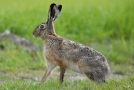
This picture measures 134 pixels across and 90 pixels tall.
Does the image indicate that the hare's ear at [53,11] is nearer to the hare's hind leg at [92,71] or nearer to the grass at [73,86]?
the hare's hind leg at [92,71]

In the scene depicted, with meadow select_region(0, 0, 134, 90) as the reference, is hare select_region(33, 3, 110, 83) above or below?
below

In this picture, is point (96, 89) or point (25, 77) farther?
point (25, 77)

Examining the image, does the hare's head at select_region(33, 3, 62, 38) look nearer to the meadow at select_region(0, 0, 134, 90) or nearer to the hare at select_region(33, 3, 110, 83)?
the hare at select_region(33, 3, 110, 83)

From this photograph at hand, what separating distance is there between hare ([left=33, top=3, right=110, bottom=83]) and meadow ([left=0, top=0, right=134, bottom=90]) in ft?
0.84

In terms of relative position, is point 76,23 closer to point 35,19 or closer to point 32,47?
point 35,19

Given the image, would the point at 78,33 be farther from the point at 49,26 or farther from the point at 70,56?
the point at 70,56

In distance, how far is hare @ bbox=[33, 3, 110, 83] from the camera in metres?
8.45

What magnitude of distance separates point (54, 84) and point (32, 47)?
4752mm

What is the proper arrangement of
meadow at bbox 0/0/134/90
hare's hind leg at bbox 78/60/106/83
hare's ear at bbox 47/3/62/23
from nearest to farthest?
hare's hind leg at bbox 78/60/106/83 < hare's ear at bbox 47/3/62/23 < meadow at bbox 0/0/134/90

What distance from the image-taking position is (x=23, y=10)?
50.8 ft

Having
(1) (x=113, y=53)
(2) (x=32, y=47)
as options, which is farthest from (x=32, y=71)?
(1) (x=113, y=53)

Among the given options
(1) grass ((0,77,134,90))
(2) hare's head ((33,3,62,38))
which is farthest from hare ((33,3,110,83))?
(1) grass ((0,77,134,90))

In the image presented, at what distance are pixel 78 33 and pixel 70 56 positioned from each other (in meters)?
6.56

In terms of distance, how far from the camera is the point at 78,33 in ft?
49.9
